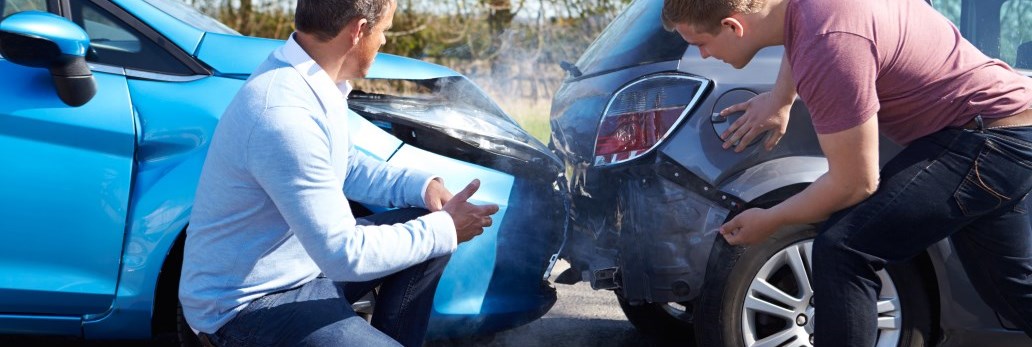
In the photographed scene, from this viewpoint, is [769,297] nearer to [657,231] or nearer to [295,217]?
[657,231]

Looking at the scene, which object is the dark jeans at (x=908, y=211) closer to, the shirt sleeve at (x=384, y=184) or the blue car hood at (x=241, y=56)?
the shirt sleeve at (x=384, y=184)

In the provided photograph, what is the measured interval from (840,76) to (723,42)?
0.31 meters

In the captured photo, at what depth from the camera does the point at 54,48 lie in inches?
110

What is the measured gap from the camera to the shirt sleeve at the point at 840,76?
2.24 meters

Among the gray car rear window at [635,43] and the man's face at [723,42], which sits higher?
the man's face at [723,42]

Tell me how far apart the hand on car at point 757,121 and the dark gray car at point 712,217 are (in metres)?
0.04

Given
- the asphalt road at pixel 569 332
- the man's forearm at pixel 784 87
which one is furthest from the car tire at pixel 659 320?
the man's forearm at pixel 784 87

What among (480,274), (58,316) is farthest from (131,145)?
(480,274)

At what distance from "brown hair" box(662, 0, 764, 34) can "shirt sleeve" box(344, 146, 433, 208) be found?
2.52 feet

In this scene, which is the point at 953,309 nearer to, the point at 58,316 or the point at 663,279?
the point at 663,279

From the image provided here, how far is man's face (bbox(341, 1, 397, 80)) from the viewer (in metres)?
2.33

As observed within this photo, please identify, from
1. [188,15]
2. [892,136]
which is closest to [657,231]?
[892,136]

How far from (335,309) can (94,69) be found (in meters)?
1.15

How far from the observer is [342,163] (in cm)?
236
